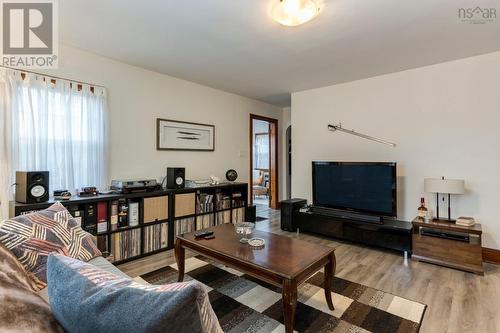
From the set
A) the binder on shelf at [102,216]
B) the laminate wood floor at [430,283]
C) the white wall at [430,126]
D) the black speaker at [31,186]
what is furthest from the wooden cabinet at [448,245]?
the black speaker at [31,186]

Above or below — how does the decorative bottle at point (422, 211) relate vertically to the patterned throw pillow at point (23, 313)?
below

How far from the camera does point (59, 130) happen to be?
9.21ft

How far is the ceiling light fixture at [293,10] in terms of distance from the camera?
190 centimetres

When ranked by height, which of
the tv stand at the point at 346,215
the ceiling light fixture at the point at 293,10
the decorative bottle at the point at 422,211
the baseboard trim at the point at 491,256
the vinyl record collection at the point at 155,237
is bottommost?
the baseboard trim at the point at 491,256

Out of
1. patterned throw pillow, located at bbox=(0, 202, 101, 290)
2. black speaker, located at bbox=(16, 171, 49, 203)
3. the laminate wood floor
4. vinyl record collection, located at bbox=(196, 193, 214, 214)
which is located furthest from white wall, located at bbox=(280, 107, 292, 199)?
patterned throw pillow, located at bbox=(0, 202, 101, 290)

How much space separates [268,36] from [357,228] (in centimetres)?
269

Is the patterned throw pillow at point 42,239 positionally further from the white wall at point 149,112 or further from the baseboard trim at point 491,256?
the baseboard trim at point 491,256

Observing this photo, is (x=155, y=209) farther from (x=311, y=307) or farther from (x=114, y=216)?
(x=311, y=307)

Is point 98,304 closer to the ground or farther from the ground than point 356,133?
closer to the ground

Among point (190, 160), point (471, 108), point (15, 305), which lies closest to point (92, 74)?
point (190, 160)

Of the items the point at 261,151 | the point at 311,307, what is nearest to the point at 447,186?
the point at 311,307

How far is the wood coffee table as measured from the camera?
1608mm

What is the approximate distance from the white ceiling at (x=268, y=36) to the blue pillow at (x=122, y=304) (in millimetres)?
2113

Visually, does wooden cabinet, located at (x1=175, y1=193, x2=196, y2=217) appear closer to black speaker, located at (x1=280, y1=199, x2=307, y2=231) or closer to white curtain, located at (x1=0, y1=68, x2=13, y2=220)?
black speaker, located at (x1=280, y1=199, x2=307, y2=231)
